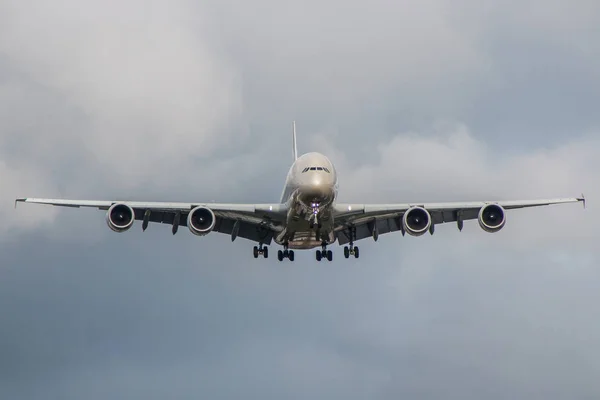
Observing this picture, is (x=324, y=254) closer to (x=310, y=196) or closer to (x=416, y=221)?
(x=416, y=221)

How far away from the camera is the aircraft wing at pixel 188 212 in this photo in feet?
184

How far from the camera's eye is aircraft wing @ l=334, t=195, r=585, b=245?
5678cm

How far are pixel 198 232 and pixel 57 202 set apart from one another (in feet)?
24.2

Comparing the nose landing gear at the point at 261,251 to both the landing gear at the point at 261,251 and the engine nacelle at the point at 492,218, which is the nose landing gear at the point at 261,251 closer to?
the landing gear at the point at 261,251

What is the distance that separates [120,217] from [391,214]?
14.0 metres

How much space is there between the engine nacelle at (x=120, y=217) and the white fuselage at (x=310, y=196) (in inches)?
307

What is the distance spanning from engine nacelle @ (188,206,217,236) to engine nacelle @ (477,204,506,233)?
13.7 meters

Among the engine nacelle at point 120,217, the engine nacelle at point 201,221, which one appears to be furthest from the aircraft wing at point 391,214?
the engine nacelle at point 120,217

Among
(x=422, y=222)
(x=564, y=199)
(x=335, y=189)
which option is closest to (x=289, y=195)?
(x=335, y=189)

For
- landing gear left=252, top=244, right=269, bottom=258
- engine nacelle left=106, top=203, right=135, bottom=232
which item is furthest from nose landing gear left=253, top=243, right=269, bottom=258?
engine nacelle left=106, top=203, right=135, bottom=232

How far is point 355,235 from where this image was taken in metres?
62.0

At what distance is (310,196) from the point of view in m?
52.2

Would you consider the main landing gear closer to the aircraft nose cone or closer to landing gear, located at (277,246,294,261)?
landing gear, located at (277,246,294,261)

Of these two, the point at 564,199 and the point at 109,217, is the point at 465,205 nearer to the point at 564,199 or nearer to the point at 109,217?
the point at 564,199
